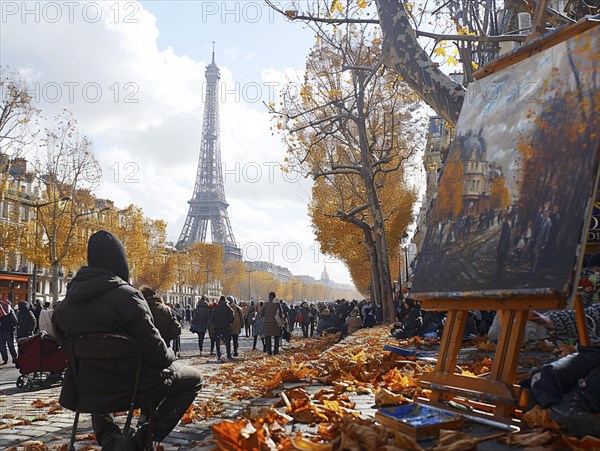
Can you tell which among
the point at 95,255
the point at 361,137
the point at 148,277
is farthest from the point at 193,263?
the point at 95,255

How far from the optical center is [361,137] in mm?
21594

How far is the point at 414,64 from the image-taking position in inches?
284

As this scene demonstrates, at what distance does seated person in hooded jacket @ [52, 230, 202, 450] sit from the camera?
3770 millimetres

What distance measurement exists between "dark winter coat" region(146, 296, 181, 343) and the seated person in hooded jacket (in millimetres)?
5552

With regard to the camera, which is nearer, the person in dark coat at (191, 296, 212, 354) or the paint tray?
the paint tray

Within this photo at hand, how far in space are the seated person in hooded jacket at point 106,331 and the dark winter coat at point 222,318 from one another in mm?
12232

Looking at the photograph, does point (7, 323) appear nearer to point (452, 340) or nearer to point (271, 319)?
point (271, 319)

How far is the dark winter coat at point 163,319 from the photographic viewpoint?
962cm

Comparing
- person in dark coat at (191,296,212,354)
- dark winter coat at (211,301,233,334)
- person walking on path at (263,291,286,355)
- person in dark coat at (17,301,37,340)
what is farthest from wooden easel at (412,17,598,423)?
person in dark coat at (191,296,212,354)

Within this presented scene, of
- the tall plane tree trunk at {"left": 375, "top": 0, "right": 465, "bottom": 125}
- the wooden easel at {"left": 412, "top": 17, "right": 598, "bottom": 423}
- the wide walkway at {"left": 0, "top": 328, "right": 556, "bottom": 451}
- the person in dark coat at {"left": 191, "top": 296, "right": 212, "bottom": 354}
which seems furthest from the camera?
the person in dark coat at {"left": 191, "top": 296, "right": 212, "bottom": 354}

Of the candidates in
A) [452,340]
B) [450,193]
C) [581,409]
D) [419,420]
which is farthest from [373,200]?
[581,409]

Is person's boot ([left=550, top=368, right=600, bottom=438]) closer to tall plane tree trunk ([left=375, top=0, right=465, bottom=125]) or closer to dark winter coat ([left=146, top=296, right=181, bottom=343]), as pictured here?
tall plane tree trunk ([left=375, top=0, right=465, bottom=125])

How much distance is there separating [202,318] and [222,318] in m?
3.14

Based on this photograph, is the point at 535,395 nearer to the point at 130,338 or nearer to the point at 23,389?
the point at 130,338
